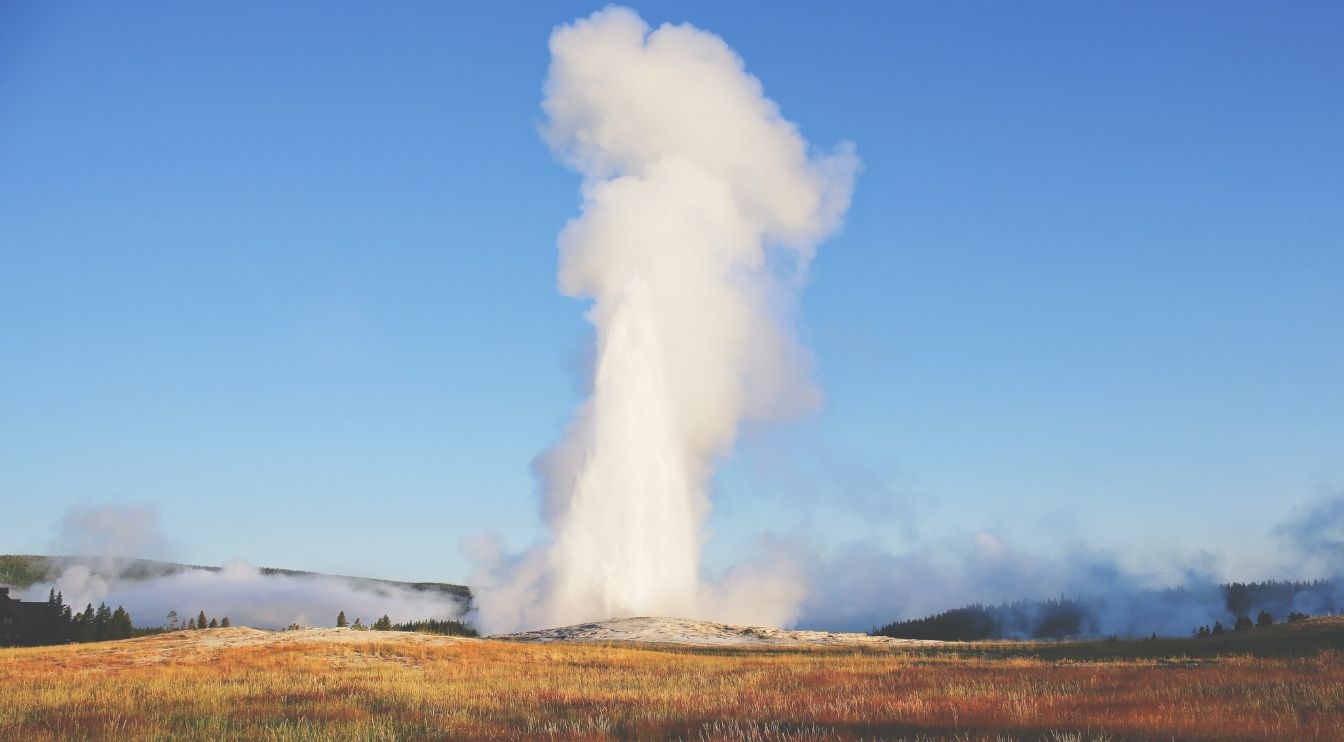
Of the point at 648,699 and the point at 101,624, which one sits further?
the point at 101,624

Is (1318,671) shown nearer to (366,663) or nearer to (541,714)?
(541,714)

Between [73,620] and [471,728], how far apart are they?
138672mm

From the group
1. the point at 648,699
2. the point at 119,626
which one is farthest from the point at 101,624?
the point at 648,699

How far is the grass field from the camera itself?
587 inches

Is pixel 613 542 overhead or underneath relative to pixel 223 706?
overhead

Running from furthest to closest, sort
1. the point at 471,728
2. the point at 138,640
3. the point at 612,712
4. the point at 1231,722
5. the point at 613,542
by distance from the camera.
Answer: the point at 613,542, the point at 138,640, the point at 612,712, the point at 471,728, the point at 1231,722

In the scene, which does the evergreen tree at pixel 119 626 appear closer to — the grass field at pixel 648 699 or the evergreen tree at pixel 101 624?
the evergreen tree at pixel 101 624

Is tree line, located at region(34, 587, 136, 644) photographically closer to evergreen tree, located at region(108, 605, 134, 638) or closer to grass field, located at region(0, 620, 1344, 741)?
evergreen tree, located at region(108, 605, 134, 638)

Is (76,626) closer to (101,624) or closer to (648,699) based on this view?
(101,624)

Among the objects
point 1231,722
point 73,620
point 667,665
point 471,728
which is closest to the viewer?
point 1231,722

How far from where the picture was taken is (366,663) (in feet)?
123

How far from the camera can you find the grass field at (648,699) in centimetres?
1490

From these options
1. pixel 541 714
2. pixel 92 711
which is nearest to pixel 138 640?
pixel 92 711

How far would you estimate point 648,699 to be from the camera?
21.0m
